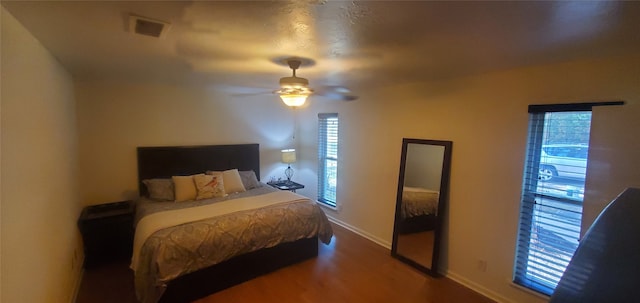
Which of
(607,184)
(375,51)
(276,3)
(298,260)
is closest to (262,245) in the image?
(298,260)

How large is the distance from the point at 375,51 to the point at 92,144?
3.64m

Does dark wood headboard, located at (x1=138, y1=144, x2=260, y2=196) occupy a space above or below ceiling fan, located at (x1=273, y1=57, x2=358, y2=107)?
below

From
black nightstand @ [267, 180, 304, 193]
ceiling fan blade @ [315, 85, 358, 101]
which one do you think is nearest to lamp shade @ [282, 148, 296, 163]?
black nightstand @ [267, 180, 304, 193]

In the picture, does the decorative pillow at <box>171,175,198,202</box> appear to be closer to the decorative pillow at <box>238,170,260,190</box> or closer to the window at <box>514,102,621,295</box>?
the decorative pillow at <box>238,170,260,190</box>

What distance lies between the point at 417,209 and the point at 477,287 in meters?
0.98

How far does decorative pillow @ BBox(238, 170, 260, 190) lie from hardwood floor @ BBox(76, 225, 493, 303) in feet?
4.93

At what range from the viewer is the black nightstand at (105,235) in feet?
Result: 9.78

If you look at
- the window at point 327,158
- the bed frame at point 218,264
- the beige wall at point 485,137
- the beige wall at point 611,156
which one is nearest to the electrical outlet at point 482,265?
the beige wall at point 485,137

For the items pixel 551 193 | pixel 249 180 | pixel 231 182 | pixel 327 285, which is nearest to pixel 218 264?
pixel 327 285

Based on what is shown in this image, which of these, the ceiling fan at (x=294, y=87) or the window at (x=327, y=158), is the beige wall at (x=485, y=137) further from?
the ceiling fan at (x=294, y=87)

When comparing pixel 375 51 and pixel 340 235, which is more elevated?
pixel 375 51

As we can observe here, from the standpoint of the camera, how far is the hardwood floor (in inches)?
103

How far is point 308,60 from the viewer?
7.44 ft

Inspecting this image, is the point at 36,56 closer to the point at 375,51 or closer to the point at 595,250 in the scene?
the point at 375,51
